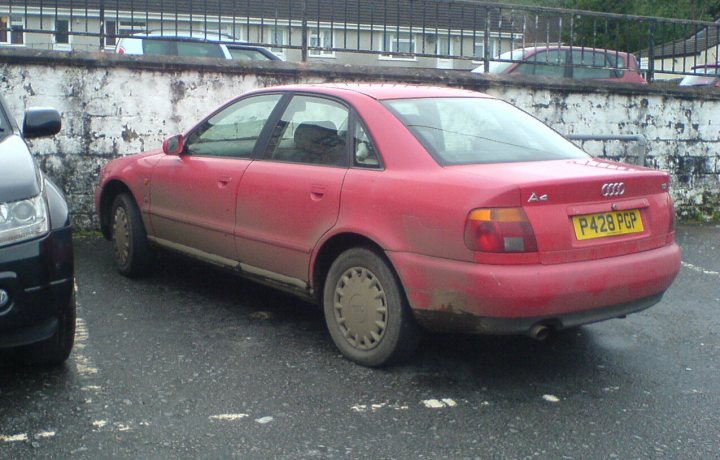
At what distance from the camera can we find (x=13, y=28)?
357 inches

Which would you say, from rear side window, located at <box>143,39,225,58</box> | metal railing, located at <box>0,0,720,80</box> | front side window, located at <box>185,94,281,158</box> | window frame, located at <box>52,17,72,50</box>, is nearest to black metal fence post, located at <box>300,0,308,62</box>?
metal railing, located at <box>0,0,720,80</box>

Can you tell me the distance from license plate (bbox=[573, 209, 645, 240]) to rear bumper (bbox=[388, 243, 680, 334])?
5.1 inches

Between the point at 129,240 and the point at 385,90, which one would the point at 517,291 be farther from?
the point at 129,240

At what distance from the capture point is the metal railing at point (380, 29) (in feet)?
31.7

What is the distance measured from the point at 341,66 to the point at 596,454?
261 inches

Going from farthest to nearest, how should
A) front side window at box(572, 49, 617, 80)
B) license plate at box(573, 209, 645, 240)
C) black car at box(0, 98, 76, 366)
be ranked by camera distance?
front side window at box(572, 49, 617, 80) < license plate at box(573, 209, 645, 240) < black car at box(0, 98, 76, 366)

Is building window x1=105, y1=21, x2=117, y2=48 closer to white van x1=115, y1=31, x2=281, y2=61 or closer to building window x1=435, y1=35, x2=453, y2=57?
white van x1=115, y1=31, x2=281, y2=61

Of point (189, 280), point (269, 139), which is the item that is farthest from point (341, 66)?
point (269, 139)

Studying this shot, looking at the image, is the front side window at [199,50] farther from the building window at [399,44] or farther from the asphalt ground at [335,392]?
the asphalt ground at [335,392]

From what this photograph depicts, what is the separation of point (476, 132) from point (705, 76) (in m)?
7.12

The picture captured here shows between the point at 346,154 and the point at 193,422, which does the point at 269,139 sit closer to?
the point at 346,154

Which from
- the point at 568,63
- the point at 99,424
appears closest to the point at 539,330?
the point at 99,424

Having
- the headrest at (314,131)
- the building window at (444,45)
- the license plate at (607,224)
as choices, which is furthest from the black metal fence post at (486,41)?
the license plate at (607,224)

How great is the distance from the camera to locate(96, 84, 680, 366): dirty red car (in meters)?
4.45
